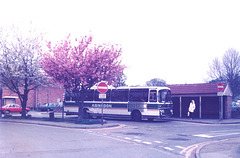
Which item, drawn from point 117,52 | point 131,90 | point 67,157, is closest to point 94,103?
point 131,90

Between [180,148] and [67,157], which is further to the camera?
[180,148]

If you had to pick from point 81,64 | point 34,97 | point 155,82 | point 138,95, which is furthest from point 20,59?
point 155,82

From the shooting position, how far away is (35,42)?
89.4ft

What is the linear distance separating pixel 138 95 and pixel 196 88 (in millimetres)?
6516

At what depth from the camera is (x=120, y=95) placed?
26.8 metres

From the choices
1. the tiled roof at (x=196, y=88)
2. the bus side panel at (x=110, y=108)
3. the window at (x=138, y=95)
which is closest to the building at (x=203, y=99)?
the tiled roof at (x=196, y=88)

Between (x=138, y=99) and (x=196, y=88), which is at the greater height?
(x=196, y=88)

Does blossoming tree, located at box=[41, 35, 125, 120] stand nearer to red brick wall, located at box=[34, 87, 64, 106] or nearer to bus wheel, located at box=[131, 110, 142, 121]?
bus wheel, located at box=[131, 110, 142, 121]

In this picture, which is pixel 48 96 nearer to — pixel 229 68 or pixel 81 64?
pixel 229 68

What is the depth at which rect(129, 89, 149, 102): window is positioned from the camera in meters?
25.2

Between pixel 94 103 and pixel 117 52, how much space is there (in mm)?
6944

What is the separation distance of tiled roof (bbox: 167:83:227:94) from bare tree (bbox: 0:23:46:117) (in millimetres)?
13195

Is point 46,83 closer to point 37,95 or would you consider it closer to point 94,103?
point 94,103

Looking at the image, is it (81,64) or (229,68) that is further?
(229,68)
